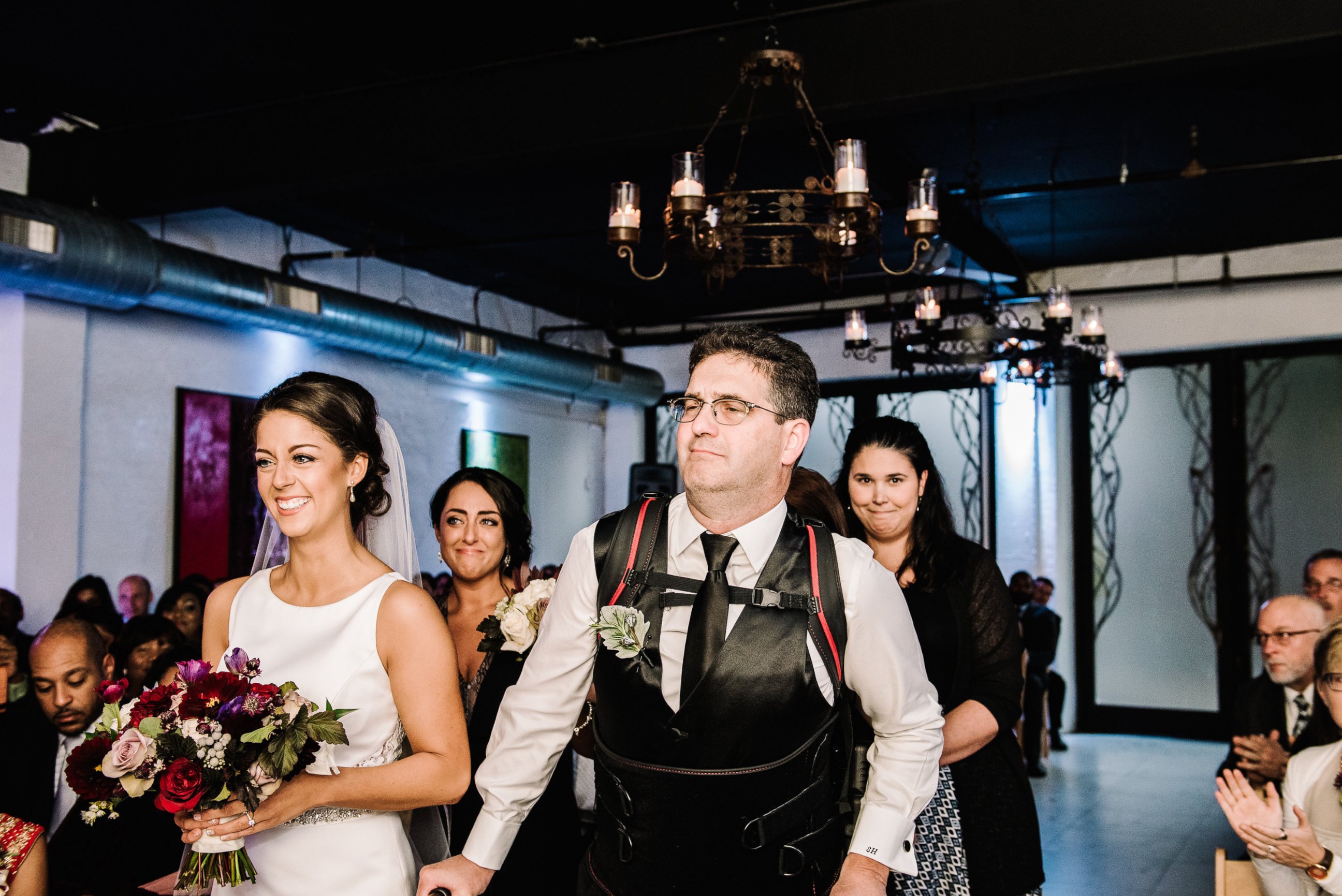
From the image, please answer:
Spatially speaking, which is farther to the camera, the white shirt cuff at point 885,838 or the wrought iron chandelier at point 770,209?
the wrought iron chandelier at point 770,209

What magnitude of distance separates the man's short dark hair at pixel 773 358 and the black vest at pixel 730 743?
0.81 ft

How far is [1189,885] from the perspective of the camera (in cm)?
570

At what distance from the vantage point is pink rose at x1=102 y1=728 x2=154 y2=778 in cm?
188

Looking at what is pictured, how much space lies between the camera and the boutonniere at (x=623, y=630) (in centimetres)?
194

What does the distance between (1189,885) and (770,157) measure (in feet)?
15.9

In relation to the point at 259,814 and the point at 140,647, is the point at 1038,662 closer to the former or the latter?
the point at 140,647

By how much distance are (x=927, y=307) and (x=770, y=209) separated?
2.20m

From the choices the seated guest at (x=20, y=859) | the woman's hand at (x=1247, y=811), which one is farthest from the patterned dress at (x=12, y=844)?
the woman's hand at (x=1247, y=811)

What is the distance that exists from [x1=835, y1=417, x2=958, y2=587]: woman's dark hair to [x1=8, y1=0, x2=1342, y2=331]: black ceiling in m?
2.45

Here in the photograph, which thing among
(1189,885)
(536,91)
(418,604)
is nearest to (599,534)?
(418,604)

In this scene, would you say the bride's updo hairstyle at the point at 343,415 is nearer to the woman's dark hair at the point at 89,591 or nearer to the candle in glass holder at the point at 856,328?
the woman's dark hair at the point at 89,591

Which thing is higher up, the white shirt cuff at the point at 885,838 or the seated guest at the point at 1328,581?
the seated guest at the point at 1328,581

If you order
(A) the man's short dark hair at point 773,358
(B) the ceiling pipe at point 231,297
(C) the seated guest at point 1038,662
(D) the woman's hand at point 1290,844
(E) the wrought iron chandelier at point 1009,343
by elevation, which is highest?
(B) the ceiling pipe at point 231,297

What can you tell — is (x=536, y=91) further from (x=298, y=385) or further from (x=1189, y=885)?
(x=1189, y=885)
